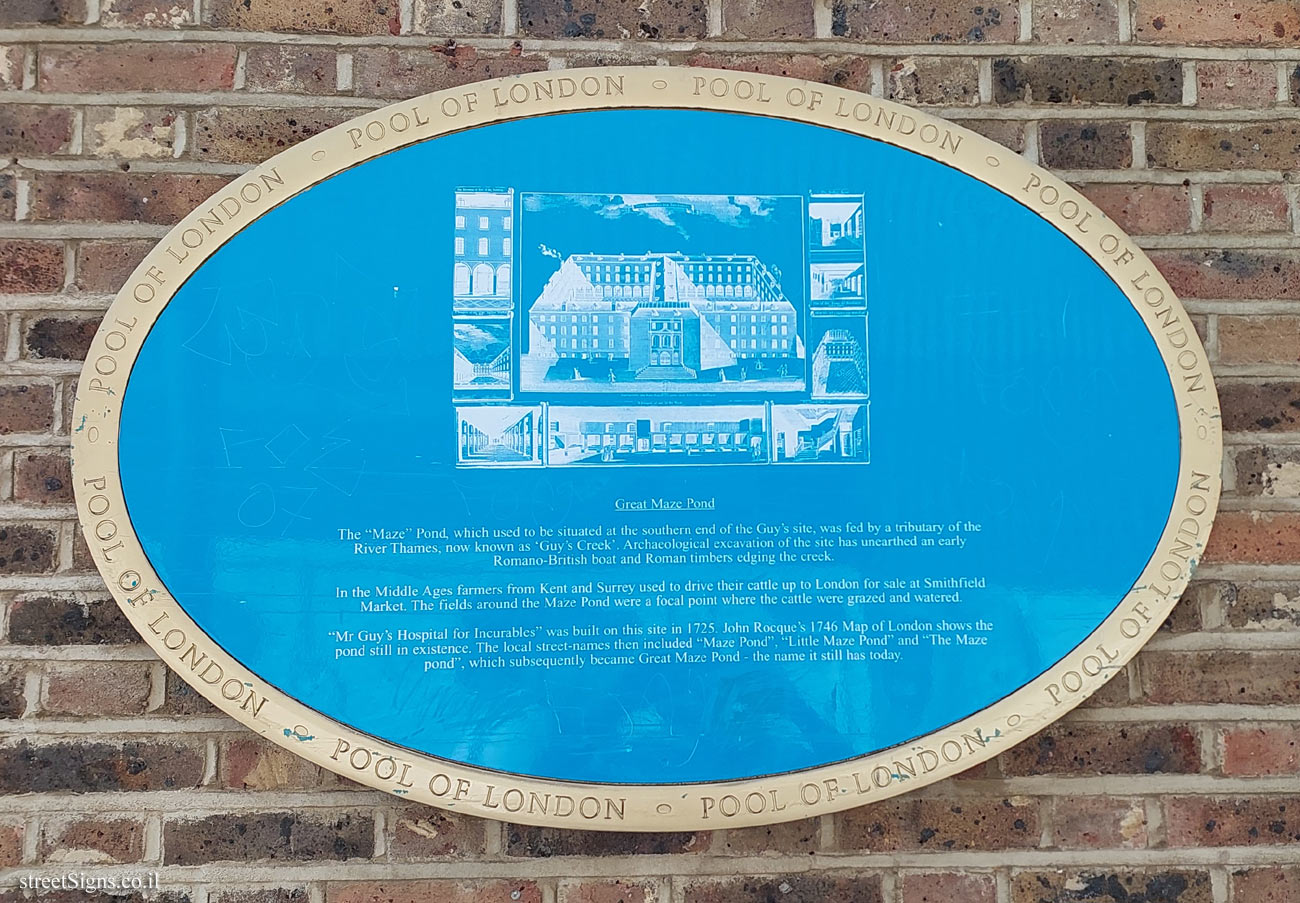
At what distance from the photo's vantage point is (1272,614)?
1.23 meters

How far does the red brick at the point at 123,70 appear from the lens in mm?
1231

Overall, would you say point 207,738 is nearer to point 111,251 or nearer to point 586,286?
point 111,251

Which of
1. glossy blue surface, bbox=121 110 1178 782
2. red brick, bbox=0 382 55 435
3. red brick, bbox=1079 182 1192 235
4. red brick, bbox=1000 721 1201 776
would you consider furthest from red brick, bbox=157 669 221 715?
red brick, bbox=1079 182 1192 235

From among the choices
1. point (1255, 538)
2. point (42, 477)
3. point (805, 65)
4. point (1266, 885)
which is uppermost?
point (805, 65)

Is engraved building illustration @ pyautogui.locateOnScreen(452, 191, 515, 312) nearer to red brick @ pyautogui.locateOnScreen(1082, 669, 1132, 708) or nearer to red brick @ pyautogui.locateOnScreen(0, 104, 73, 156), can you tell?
red brick @ pyautogui.locateOnScreen(0, 104, 73, 156)

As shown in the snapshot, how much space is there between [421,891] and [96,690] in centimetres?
53

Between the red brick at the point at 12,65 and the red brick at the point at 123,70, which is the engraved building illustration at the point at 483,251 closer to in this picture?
the red brick at the point at 123,70

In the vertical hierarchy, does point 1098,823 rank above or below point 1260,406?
below

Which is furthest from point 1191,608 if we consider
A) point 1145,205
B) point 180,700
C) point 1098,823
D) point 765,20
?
point 180,700

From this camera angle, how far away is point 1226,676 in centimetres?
122

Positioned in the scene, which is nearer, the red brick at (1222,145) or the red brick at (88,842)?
the red brick at (88,842)

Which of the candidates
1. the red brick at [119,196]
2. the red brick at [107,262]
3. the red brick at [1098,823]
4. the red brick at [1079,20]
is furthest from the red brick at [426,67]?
the red brick at [1098,823]

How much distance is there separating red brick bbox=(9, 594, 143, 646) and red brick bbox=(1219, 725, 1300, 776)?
154cm

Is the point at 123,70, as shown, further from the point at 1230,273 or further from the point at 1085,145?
the point at 1230,273
